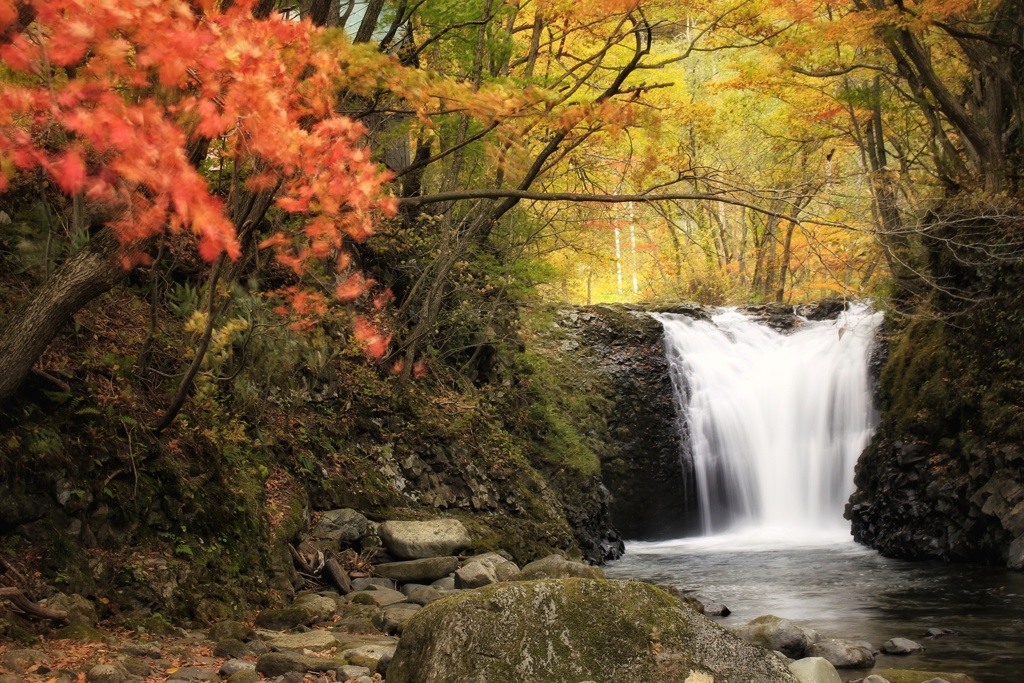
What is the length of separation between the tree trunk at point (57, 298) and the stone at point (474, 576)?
14.4 ft

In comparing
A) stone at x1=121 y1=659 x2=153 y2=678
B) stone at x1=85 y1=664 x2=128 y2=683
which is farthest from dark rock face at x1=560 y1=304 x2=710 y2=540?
stone at x1=85 y1=664 x2=128 y2=683

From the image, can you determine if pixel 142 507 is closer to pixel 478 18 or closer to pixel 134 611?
pixel 134 611

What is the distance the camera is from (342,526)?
26.2ft

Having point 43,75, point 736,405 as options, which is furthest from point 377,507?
point 736,405

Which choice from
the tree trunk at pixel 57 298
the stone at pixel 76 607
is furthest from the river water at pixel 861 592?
the tree trunk at pixel 57 298

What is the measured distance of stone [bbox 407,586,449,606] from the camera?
704 cm

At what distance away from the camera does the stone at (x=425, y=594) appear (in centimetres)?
704

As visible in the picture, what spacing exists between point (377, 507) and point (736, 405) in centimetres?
993

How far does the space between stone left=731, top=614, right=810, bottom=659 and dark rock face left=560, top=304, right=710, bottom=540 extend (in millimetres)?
8339

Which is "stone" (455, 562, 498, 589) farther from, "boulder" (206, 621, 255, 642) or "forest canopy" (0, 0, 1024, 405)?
"forest canopy" (0, 0, 1024, 405)

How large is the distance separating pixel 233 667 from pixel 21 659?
1.01 meters

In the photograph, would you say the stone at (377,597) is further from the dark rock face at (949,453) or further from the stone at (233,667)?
the dark rock face at (949,453)

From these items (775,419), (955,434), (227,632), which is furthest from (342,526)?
(775,419)

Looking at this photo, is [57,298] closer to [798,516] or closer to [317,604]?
[317,604]
